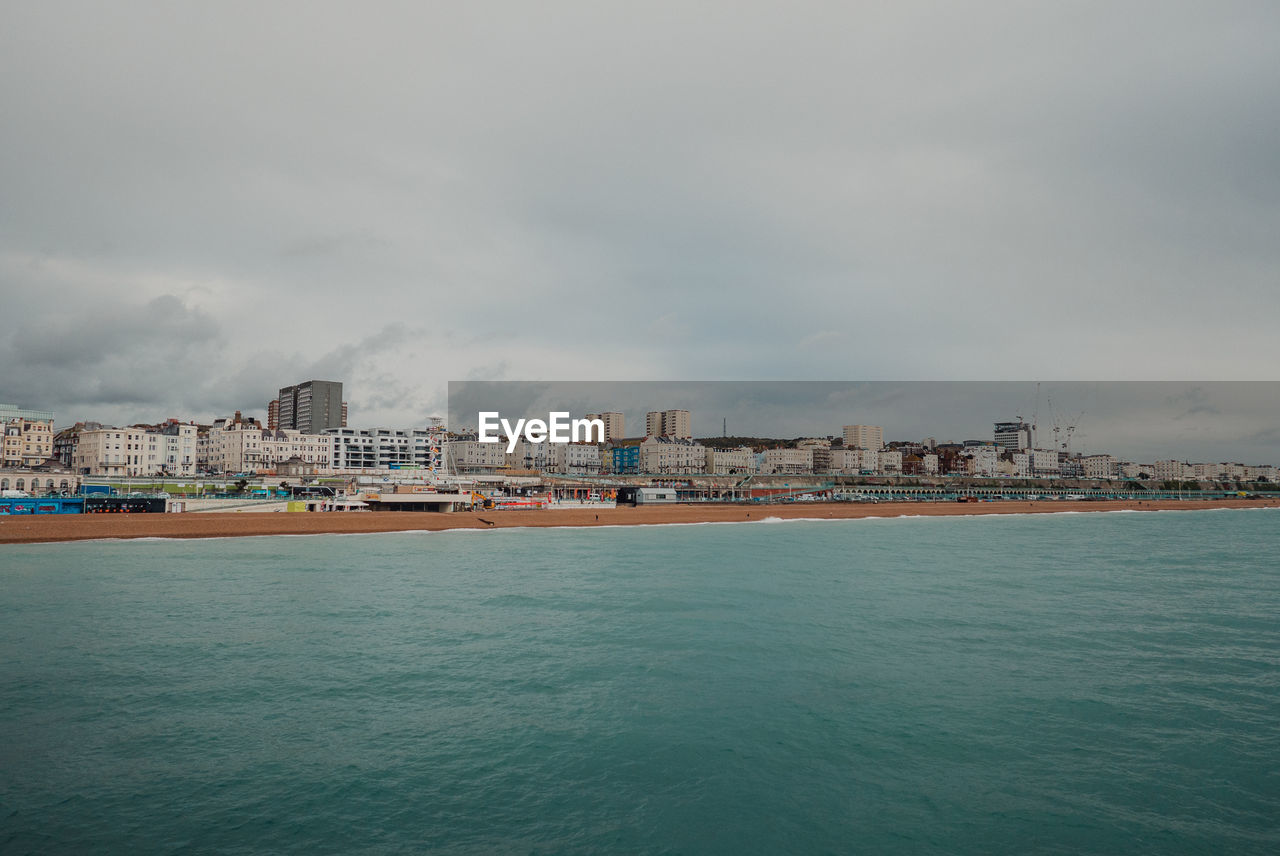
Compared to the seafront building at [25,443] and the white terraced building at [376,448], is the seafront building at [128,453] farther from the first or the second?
the white terraced building at [376,448]

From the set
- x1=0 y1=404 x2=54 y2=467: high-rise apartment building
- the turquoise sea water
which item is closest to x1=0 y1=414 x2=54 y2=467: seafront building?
x1=0 y1=404 x2=54 y2=467: high-rise apartment building

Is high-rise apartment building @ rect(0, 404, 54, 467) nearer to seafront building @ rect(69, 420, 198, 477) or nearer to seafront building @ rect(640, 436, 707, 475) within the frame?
seafront building @ rect(69, 420, 198, 477)

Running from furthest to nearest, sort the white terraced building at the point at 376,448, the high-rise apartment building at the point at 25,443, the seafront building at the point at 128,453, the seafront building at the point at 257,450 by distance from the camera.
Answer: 1. the white terraced building at the point at 376,448
2. the seafront building at the point at 257,450
3. the high-rise apartment building at the point at 25,443
4. the seafront building at the point at 128,453

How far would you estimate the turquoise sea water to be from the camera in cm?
830

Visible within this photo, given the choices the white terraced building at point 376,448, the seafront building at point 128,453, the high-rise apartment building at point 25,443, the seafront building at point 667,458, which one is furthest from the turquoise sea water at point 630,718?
the seafront building at point 667,458

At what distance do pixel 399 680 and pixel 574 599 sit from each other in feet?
30.7

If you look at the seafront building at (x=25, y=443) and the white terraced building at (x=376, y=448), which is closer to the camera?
the seafront building at (x=25, y=443)

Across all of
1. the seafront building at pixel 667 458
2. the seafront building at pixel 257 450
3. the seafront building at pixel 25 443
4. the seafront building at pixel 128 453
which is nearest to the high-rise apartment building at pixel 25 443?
the seafront building at pixel 25 443

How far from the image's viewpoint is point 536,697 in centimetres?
1278

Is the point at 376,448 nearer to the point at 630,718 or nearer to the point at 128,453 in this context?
the point at 128,453

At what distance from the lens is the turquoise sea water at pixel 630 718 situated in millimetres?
8297

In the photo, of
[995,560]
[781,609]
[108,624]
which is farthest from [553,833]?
[995,560]

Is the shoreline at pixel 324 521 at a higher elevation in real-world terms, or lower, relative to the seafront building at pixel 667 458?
lower

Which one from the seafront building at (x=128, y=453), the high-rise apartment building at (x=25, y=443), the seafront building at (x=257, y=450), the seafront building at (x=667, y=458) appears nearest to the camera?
the seafront building at (x=128, y=453)
